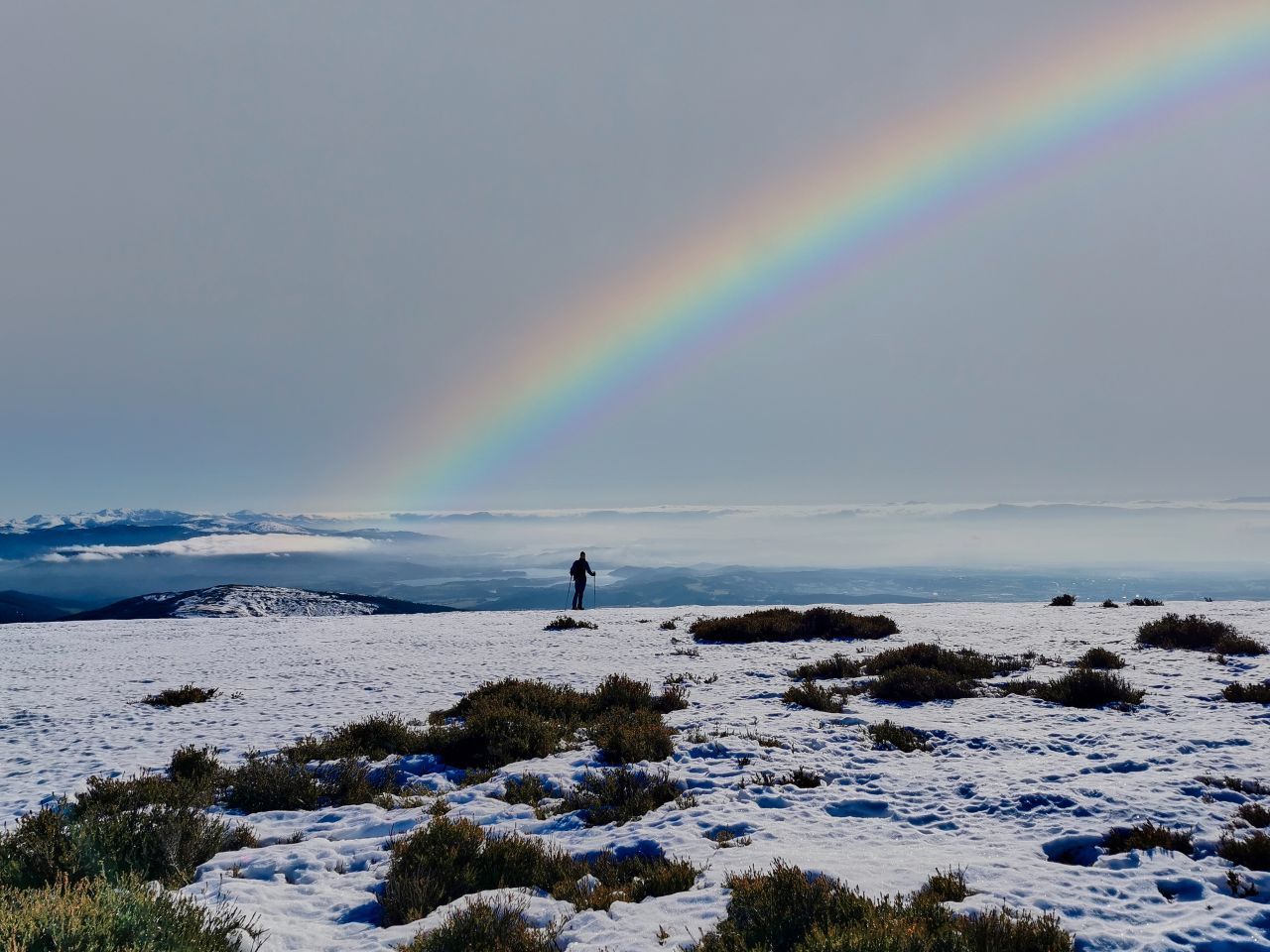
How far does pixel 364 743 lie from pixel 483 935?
6118mm

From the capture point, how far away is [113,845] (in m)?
5.64

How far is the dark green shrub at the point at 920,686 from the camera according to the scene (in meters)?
11.6

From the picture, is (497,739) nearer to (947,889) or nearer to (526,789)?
(526,789)

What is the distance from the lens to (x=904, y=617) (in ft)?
74.5

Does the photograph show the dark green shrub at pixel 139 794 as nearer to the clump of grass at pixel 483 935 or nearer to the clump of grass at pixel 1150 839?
the clump of grass at pixel 483 935

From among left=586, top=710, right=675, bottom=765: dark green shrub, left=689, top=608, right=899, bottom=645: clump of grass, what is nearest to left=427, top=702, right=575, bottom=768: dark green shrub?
left=586, top=710, right=675, bottom=765: dark green shrub

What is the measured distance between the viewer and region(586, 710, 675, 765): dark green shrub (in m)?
8.67

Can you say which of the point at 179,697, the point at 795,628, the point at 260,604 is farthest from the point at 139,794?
the point at 260,604

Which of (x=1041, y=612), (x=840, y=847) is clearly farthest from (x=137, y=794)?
(x=1041, y=612)

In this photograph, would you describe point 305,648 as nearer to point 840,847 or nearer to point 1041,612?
point 840,847

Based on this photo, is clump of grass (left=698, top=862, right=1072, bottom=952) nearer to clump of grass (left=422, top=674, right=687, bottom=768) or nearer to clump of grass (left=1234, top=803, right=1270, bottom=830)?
clump of grass (left=1234, top=803, right=1270, bottom=830)

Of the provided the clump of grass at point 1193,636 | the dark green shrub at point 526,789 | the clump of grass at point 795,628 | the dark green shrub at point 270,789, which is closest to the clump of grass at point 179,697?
the dark green shrub at point 270,789

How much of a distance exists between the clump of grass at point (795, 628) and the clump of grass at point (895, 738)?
9103mm

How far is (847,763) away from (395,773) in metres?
6.21
